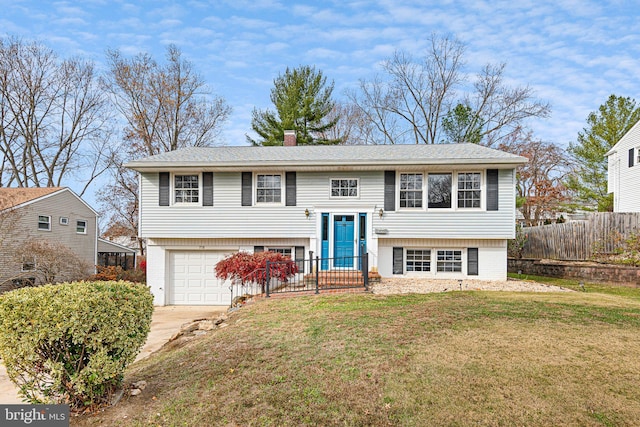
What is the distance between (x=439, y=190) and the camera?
13.3 m

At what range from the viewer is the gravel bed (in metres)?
10.8

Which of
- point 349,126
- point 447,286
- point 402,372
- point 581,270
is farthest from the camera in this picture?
point 349,126

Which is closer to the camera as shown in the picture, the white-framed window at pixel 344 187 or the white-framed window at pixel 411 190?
the white-framed window at pixel 411 190

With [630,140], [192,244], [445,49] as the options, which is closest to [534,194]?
[630,140]

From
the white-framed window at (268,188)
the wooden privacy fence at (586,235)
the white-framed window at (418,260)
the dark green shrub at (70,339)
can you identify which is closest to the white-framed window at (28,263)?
the white-framed window at (268,188)

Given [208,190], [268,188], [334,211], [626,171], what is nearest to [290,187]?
[268,188]

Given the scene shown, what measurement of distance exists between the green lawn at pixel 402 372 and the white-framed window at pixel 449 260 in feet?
19.4

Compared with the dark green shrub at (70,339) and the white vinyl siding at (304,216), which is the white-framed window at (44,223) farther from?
the dark green shrub at (70,339)

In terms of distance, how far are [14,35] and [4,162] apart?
25.9 ft

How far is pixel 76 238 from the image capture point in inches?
846

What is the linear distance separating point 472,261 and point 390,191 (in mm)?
3611

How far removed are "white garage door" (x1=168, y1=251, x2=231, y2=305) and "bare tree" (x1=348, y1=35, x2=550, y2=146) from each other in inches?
688

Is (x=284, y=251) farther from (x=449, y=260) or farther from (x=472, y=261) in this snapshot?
(x=472, y=261)

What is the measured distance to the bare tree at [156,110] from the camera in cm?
2511
